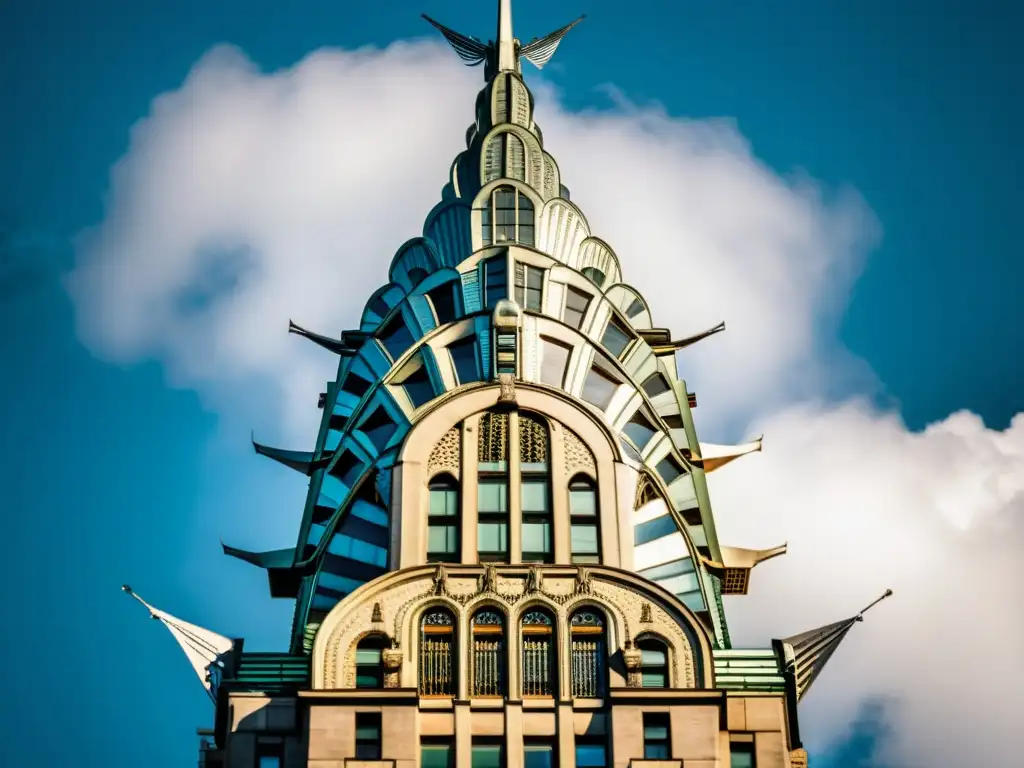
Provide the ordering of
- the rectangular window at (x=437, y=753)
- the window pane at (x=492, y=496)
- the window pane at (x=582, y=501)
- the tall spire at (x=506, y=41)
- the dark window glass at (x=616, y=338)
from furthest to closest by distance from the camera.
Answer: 1. the tall spire at (x=506, y=41)
2. the dark window glass at (x=616, y=338)
3. the window pane at (x=582, y=501)
4. the window pane at (x=492, y=496)
5. the rectangular window at (x=437, y=753)

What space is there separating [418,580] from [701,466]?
1921cm

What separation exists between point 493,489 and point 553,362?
7.68 meters

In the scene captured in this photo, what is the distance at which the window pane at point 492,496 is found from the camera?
78.9 meters

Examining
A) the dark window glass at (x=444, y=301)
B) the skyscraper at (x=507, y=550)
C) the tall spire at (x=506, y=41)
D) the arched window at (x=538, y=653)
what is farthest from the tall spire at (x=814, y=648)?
the tall spire at (x=506, y=41)

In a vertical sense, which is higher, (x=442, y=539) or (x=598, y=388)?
(x=598, y=388)

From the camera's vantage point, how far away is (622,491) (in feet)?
261

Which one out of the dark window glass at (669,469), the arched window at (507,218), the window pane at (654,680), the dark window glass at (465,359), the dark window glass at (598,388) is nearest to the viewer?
the window pane at (654,680)

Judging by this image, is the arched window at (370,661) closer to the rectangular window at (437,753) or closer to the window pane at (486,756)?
the rectangular window at (437,753)

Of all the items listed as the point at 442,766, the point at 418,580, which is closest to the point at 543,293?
the point at 418,580

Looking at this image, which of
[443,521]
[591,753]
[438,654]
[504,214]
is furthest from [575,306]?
[591,753]

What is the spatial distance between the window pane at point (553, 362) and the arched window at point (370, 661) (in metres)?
14.1

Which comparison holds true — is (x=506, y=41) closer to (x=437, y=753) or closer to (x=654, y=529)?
(x=654, y=529)

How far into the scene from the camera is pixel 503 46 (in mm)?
106625

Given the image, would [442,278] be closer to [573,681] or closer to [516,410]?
[516,410]
